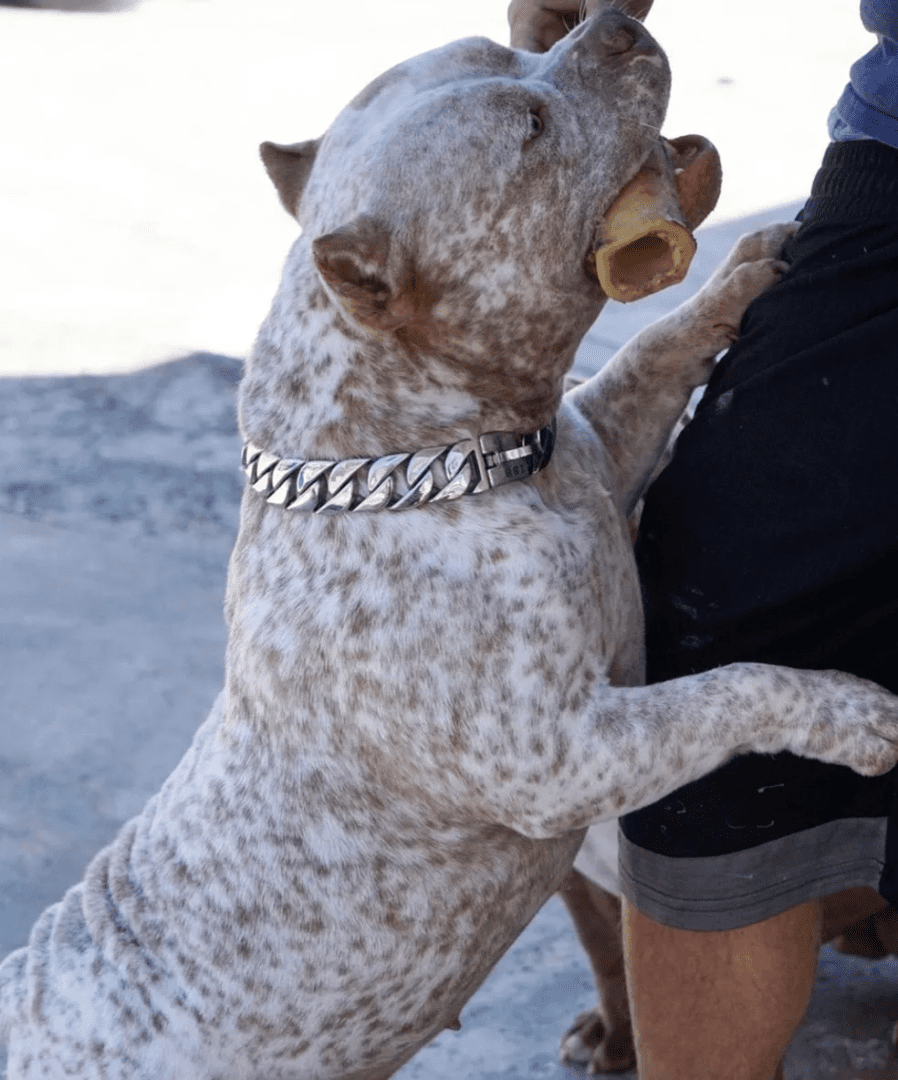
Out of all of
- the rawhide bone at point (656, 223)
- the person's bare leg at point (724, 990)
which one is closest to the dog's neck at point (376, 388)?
the rawhide bone at point (656, 223)

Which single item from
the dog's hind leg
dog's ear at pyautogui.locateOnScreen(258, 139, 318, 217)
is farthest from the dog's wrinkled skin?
the dog's hind leg

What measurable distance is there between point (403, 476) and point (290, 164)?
0.61m

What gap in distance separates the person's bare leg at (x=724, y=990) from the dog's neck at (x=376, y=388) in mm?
803

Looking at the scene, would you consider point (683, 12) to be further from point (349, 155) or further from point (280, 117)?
point (349, 155)

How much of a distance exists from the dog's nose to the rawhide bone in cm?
13

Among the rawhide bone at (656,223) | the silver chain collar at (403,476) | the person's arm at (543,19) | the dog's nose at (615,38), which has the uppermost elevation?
the person's arm at (543,19)

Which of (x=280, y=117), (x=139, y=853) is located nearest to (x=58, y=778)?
(x=139, y=853)

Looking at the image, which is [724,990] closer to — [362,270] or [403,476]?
[403,476]

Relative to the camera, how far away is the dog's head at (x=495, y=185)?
1964 millimetres

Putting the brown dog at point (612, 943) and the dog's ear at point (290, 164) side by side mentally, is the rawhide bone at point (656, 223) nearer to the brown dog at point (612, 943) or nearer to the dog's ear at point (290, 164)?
the dog's ear at point (290, 164)

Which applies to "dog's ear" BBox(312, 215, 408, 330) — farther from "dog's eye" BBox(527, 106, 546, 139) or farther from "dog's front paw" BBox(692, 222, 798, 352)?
"dog's front paw" BBox(692, 222, 798, 352)

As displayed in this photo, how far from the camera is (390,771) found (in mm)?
2107

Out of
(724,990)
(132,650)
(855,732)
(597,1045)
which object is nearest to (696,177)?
(855,732)

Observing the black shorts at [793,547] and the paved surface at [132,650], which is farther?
the paved surface at [132,650]
